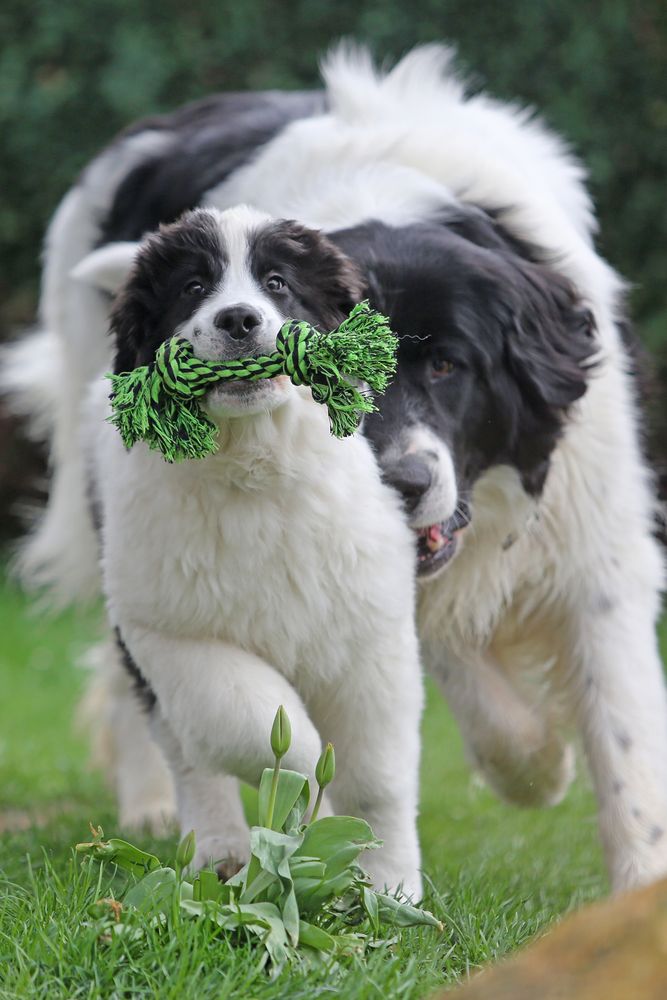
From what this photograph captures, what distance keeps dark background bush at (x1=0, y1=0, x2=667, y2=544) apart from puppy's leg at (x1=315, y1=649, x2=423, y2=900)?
251 inches

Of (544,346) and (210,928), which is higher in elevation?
(544,346)

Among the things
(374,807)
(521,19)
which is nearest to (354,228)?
(374,807)

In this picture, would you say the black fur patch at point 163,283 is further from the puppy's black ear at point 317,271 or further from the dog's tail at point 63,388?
the dog's tail at point 63,388

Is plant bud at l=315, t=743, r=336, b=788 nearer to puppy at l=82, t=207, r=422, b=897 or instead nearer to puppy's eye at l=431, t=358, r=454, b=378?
puppy at l=82, t=207, r=422, b=897

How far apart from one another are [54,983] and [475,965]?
0.75 metres

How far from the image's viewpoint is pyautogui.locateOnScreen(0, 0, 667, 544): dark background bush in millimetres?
9312

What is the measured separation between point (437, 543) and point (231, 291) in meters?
0.95

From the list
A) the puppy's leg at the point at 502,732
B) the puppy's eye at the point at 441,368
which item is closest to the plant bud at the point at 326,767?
the puppy's eye at the point at 441,368

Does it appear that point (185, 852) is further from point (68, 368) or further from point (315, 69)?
point (315, 69)

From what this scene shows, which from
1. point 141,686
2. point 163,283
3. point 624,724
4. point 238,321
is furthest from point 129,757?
point 238,321

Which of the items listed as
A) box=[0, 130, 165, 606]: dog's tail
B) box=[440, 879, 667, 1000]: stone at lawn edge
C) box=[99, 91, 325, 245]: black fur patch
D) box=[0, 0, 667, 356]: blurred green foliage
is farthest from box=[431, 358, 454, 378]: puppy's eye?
box=[0, 0, 667, 356]: blurred green foliage

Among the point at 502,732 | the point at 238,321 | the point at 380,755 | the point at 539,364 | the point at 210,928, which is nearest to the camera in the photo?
the point at 210,928

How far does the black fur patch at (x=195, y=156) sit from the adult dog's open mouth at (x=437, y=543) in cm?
144

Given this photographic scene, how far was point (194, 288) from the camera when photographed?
2988mm
